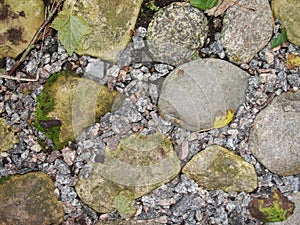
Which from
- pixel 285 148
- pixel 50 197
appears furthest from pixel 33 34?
pixel 285 148

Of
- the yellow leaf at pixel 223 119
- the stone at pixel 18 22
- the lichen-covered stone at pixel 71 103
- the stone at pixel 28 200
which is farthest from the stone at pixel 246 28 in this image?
the stone at pixel 28 200

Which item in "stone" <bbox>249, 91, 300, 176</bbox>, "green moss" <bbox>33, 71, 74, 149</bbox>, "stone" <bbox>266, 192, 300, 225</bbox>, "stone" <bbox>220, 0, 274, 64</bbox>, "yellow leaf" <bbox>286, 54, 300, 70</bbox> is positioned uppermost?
"stone" <bbox>220, 0, 274, 64</bbox>

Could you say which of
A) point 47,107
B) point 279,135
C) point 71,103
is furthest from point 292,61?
point 47,107

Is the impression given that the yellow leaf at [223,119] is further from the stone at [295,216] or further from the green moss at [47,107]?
the green moss at [47,107]

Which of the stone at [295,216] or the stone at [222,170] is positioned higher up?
the stone at [222,170]

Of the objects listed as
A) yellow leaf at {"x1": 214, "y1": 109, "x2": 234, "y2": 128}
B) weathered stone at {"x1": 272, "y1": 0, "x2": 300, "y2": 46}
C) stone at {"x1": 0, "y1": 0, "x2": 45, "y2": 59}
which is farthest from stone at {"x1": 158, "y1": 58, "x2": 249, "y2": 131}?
stone at {"x1": 0, "y1": 0, "x2": 45, "y2": 59}

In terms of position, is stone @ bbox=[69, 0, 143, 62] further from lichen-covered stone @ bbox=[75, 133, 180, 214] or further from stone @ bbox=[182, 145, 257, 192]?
stone @ bbox=[182, 145, 257, 192]

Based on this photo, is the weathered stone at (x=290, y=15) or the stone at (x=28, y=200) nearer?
the weathered stone at (x=290, y=15)

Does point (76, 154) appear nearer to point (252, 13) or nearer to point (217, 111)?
point (217, 111)
